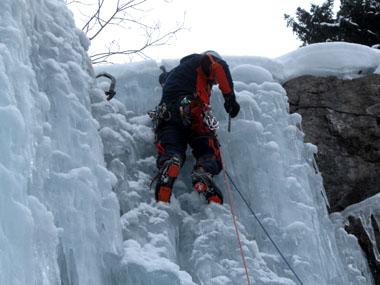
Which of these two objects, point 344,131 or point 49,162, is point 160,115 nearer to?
point 49,162

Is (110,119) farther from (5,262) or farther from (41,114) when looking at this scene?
(5,262)

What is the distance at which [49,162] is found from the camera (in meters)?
3.77

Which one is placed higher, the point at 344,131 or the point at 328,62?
the point at 328,62

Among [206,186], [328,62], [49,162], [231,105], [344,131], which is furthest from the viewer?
[328,62]

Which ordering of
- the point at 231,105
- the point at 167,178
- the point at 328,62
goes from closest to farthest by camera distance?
the point at 167,178, the point at 231,105, the point at 328,62

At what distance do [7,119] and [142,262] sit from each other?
4.37 feet

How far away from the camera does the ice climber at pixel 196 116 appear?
508 centimetres

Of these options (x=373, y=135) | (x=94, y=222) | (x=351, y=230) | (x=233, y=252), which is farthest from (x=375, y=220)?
(x=94, y=222)

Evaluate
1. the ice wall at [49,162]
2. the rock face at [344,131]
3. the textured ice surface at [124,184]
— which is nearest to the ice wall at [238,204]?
the textured ice surface at [124,184]

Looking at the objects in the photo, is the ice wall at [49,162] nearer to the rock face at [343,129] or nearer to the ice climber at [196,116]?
the ice climber at [196,116]

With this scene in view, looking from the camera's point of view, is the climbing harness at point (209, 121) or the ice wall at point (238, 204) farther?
the climbing harness at point (209, 121)

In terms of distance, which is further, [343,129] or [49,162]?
[343,129]

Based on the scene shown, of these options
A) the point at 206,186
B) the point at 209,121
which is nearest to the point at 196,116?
the point at 209,121

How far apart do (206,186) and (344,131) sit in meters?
2.18
